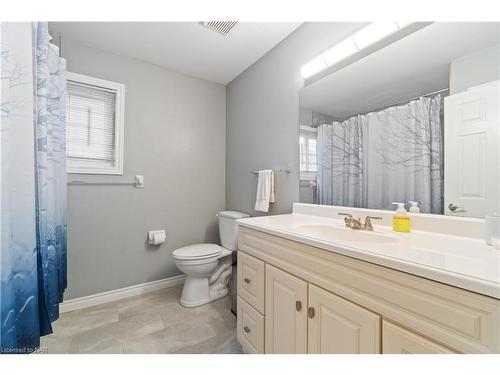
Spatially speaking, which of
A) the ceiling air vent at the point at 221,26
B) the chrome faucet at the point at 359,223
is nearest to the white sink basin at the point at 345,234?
the chrome faucet at the point at 359,223

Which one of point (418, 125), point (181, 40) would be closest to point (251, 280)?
point (418, 125)

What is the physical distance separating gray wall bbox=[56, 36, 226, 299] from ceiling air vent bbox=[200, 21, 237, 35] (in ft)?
2.47

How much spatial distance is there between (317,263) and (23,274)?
3.34ft

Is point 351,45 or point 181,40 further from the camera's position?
point 181,40

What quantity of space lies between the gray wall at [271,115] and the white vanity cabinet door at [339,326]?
0.87m

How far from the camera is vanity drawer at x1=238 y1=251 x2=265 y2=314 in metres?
1.09

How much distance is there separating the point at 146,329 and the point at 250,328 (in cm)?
83

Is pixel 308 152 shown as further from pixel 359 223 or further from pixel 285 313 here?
pixel 285 313

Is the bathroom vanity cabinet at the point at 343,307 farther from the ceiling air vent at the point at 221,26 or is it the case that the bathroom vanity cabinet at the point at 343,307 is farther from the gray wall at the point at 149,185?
the ceiling air vent at the point at 221,26

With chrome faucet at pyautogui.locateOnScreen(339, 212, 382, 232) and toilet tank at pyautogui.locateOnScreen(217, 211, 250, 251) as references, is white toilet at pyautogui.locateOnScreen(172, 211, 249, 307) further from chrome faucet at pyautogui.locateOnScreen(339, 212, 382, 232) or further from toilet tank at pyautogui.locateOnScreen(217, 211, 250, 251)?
chrome faucet at pyautogui.locateOnScreen(339, 212, 382, 232)

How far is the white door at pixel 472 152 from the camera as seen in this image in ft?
2.61

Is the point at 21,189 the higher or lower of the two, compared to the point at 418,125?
lower

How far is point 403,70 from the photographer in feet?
3.44
